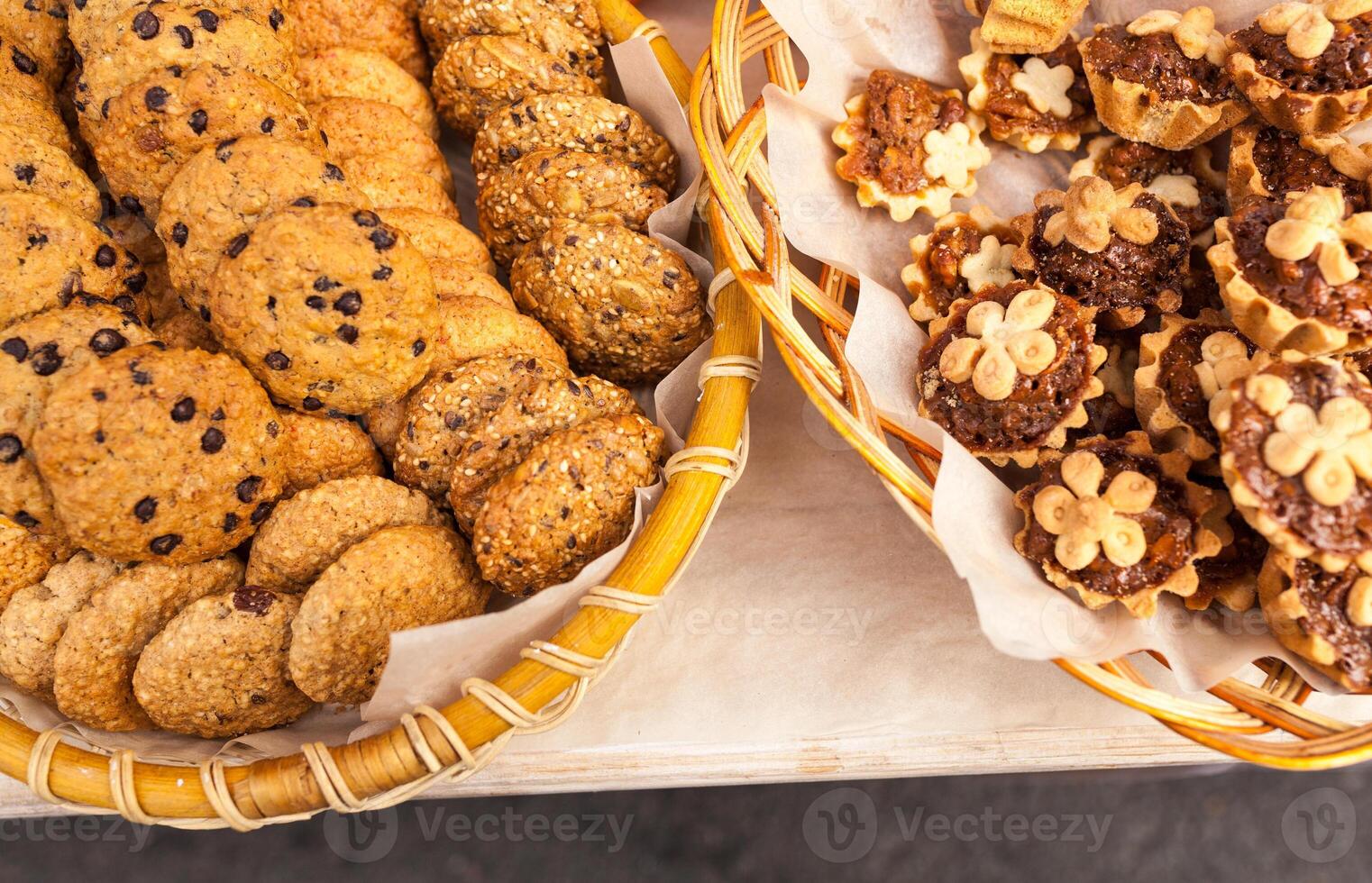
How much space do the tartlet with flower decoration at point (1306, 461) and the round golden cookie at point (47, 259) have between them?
5.60 ft

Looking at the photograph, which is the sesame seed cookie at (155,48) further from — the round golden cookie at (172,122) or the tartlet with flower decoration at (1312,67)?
the tartlet with flower decoration at (1312,67)

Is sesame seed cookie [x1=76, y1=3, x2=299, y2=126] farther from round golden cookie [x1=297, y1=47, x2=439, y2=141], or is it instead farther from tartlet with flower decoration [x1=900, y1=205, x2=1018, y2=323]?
tartlet with flower decoration [x1=900, y1=205, x2=1018, y2=323]

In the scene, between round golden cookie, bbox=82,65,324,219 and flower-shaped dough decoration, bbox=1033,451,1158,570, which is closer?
flower-shaped dough decoration, bbox=1033,451,1158,570

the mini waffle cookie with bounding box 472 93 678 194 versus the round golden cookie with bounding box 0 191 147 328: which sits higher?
the round golden cookie with bounding box 0 191 147 328

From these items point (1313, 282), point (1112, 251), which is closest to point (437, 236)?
point (1112, 251)

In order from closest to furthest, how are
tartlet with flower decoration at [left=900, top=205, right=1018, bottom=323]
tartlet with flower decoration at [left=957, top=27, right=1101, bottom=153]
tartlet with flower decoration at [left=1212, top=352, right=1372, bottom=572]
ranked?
1. tartlet with flower decoration at [left=1212, top=352, right=1372, bottom=572]
2. tartlet with flower decoration at [left=900, top=205, right=1018, bottom=323]
3. tartlet with flower decoration at [left=957, top=27, right=1101, bottom=153]

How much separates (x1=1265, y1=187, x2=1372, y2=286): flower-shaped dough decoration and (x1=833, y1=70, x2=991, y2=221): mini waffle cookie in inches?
22.3

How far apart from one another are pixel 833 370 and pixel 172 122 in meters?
1.12

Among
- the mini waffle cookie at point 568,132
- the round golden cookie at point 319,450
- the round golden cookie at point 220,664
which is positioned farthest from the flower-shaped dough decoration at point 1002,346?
the round golden cookie at point 220,664

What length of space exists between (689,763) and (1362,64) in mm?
1638

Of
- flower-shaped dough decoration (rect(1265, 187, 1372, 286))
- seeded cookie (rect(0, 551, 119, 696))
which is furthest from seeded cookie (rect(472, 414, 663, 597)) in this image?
flower-shaped dough decoration (rect(1265, 187, 1372, 286))

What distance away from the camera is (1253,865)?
224 centimetres

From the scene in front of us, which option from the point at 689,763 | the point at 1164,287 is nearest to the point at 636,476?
the point at 689,763

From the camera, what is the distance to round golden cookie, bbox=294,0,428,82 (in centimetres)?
192
